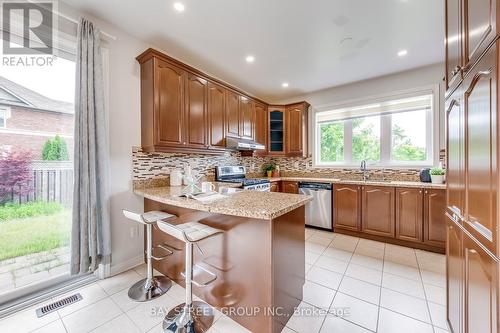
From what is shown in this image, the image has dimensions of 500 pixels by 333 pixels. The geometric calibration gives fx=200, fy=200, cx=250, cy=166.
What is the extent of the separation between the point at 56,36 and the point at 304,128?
3833 mm

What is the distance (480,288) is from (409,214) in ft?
7.91

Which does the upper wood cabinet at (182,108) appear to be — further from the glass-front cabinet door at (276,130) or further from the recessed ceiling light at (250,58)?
the glass-front cabinet door at (276,130)

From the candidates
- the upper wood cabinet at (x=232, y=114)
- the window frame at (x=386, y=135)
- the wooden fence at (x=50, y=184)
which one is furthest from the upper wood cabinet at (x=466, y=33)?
the wooden fence at (x=50, y=184)

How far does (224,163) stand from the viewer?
3846 mm

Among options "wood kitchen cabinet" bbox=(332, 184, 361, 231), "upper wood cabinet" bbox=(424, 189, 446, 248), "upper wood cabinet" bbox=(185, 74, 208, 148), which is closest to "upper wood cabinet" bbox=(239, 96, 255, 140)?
"upper wood cabinet" bbox=(185, 74, 208, 148)

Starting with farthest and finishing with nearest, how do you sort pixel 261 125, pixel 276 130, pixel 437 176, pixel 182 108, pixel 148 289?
1. pixel 276 130
2. pixel 261 125
3. pixel 437 176
4. pixel 182 108
5. pixel 148 289

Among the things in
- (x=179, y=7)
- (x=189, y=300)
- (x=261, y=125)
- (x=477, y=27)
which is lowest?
(x=189, y=300)

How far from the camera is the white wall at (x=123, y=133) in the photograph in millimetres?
2227

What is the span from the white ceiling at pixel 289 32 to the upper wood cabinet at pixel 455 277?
6.73ft

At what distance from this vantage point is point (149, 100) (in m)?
2.34

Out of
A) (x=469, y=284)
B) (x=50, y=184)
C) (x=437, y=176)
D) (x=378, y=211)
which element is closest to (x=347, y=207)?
(x=378, y=211)

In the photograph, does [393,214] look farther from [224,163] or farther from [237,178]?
[224,163]

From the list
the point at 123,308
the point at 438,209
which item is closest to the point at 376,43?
the point at 438,209

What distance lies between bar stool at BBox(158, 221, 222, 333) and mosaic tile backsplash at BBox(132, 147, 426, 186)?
1267mm
